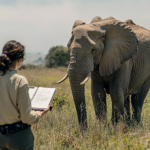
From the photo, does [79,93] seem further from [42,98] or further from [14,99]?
[14,99]

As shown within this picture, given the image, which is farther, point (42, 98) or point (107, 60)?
point (107, 60)

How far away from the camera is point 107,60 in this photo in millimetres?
4723

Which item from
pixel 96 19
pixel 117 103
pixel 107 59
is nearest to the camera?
pixel 107 59

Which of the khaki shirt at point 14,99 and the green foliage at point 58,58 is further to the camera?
the green foliage at point 58,58

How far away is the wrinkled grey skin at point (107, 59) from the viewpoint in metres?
4.20

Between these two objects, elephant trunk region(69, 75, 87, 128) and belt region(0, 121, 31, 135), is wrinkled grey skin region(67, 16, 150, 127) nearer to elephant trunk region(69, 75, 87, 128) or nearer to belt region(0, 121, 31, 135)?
elephant trunk region(69, 75, 87, 128)

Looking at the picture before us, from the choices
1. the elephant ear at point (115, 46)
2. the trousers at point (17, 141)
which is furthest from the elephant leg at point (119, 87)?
the trousers at point (17, 141)

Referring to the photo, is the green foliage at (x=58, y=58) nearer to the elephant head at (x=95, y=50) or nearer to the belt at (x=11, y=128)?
the elephant head at (x=95, y=50)

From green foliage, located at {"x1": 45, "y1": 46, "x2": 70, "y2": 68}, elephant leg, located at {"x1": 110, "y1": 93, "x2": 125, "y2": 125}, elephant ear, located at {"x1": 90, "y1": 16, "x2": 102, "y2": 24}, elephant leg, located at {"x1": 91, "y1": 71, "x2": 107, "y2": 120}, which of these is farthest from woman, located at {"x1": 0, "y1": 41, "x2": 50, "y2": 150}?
green foliage, located at {"x1": 45, "y1": 46, "x2": 70, "y2": 68}

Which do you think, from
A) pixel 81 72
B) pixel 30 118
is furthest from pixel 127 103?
pixel 30 118

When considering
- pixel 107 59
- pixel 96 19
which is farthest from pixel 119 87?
pixel 96 19

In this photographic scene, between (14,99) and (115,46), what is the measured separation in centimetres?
298

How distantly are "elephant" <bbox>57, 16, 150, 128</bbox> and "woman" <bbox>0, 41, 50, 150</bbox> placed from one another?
1.70 meters

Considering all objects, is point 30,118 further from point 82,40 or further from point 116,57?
point 116,57
